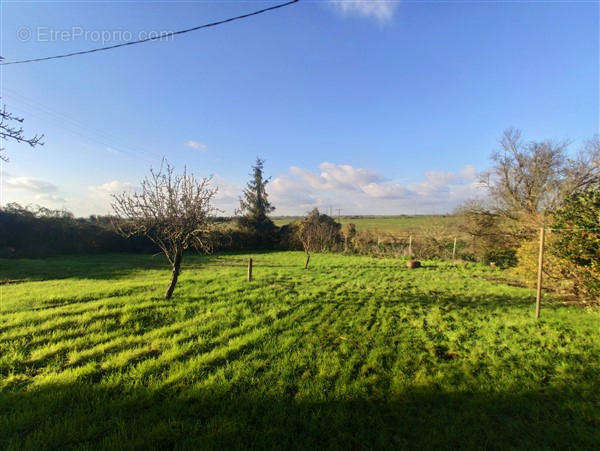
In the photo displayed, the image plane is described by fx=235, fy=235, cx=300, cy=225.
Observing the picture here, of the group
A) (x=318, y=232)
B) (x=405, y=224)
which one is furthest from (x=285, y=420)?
(x=405, y=224)

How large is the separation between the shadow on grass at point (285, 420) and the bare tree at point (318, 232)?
15115 millimetres

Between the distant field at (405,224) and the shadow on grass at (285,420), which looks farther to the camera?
the distant field at (405,224)

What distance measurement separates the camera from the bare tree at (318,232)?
20.5m

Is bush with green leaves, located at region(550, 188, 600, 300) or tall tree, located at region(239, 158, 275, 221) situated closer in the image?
bush with green leaves, located at region(550, 188, 600, 300)

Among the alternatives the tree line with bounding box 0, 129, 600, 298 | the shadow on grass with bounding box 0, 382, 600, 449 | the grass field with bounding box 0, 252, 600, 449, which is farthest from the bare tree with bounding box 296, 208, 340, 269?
the shadow on grass with bounding box 0, 382, 600, 449

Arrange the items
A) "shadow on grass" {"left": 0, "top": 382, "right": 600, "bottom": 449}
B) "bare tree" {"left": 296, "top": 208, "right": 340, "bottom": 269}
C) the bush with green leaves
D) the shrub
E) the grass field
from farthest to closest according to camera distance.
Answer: "bare tree" {"left": 296, "top": 208, "right": 340, "bottom": 269} < the shrub < the bush with green leaves < the grass field < "shadow on grass" {"left": 0, "top": 382, "right": 600, "bottom": 449}

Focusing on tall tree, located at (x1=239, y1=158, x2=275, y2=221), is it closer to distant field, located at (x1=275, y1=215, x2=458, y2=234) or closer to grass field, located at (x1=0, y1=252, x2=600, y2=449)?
distant field, located at (x1=275, y1=215, x2=458, y2=234)

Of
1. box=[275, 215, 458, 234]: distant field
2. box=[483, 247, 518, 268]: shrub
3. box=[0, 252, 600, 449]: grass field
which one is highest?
box=[275, 215, 458, 234]: distant field

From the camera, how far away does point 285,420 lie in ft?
8.38

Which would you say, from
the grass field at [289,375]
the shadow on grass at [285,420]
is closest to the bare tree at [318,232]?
the grass field at [289,375]

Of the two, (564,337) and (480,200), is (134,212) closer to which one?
(564,337)

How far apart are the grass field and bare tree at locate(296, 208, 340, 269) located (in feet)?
42.4

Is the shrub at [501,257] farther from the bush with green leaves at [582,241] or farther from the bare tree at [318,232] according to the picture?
the bare tree at [318,232]

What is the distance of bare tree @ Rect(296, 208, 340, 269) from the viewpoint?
20.5m
